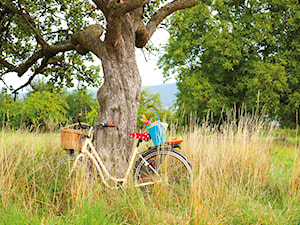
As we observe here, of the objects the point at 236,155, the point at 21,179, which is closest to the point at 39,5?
the point at 21,179

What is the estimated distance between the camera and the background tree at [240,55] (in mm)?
14195

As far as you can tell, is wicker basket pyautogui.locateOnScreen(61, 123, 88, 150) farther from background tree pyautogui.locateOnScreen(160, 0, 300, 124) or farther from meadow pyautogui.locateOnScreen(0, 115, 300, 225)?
background tree pyautogui.locateOnScreen(160, 0, 300, 124)

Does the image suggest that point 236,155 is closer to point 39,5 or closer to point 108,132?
point 108,132

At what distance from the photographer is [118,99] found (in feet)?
18.3

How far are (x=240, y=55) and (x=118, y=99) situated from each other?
1119 centimetres

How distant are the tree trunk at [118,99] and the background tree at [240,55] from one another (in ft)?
28.9

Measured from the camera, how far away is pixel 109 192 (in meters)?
4.25

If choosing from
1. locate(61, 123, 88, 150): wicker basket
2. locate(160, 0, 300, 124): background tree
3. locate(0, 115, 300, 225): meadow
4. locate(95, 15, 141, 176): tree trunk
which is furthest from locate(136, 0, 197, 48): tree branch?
locate(160, 0, 300, 124): background tree

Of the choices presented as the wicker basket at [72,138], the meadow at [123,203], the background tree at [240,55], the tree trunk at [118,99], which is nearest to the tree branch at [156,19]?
the tree trunk at [118,99]

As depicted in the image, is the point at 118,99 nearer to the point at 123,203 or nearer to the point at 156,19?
the point at 123,203

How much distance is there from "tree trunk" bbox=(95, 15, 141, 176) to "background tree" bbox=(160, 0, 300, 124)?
28.9ft

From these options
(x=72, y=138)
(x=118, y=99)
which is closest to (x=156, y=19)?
(x=118, y=99)

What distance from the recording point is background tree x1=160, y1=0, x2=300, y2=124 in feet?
46.6

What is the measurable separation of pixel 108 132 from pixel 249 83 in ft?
34.8
